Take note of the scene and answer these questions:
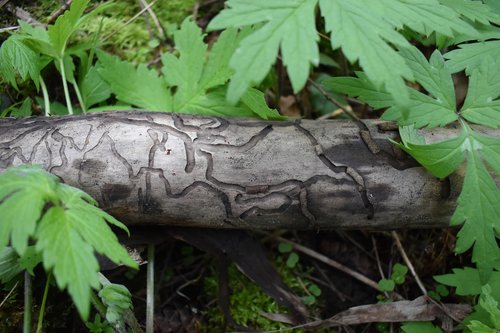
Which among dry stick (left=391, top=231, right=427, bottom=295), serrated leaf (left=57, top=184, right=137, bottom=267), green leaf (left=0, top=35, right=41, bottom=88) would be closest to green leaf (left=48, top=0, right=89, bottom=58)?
green leaf (left=0, top=35, right=41, bottom=88)

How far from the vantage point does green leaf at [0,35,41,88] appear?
2117 millimetres

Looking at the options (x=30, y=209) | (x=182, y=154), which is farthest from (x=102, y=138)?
(x=30, y=209)

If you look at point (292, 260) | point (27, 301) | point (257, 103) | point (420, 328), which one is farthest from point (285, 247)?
point (27, 301)

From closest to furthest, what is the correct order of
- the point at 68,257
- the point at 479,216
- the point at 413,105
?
the point at 68,257, the point at 479,216, the point at 413,105

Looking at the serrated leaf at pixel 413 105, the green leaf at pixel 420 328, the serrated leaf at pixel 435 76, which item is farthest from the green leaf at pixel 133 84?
the green leaf at pixel 420 328

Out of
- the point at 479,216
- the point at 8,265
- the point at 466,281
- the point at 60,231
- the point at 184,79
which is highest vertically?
the point at 184,79

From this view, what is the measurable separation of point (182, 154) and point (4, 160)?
0.72 meters

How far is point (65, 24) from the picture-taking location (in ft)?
7.07

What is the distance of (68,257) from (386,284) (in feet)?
5.40

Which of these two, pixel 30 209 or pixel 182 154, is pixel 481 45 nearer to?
pixel 182 154

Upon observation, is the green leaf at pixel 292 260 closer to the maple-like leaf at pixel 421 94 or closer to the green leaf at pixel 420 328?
the green leaf at pixel 420 328

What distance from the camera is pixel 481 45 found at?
2.06 meters

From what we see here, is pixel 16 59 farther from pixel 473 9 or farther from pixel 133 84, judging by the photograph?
pixel 473 9

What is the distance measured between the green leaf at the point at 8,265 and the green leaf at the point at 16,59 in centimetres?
78
